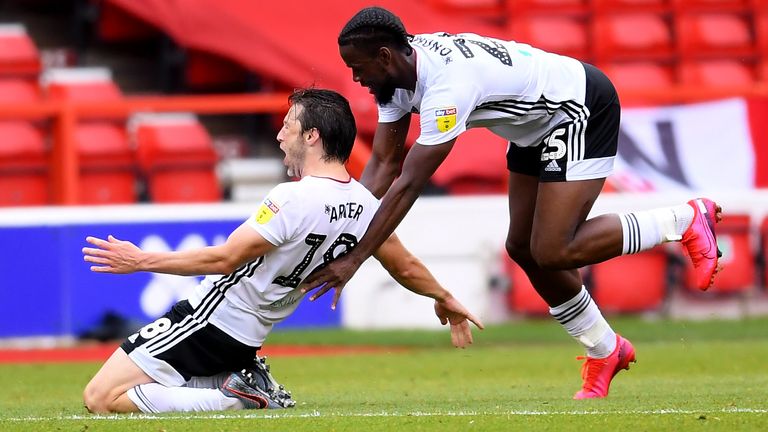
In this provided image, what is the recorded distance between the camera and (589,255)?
21.2 ft

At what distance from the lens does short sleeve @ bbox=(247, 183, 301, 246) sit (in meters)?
5.61

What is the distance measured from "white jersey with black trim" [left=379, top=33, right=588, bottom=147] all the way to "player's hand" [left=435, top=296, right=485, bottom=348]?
80 cm

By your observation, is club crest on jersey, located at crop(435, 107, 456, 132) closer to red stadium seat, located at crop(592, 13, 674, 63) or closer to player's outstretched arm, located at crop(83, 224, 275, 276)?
player's outstretched arm, located at crop(83, 224, 275, 276)

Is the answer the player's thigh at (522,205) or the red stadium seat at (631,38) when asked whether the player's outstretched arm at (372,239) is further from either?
the red stadium seat at (631,38)

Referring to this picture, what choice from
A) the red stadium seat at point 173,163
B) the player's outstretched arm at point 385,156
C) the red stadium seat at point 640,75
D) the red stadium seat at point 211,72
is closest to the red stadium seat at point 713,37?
the red stadium seat at point 640,75

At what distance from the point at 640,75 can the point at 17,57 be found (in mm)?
6669

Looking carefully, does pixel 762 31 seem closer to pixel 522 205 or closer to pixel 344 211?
pixel 522 205

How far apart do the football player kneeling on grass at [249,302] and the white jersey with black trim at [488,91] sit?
0.40 metres

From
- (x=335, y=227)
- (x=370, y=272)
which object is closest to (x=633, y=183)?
(x=370, y=272)

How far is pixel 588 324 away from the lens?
6891 millimetres

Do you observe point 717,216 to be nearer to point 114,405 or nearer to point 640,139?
point 114,405

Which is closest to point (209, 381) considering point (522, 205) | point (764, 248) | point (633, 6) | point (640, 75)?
point (522, 205)

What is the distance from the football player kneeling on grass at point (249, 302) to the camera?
577 cm

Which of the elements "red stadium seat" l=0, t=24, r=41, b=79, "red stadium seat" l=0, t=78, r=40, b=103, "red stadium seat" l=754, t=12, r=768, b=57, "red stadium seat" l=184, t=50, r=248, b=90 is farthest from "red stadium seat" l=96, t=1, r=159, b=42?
"red stadium seat" l=754, t=12, r=768, b=57
